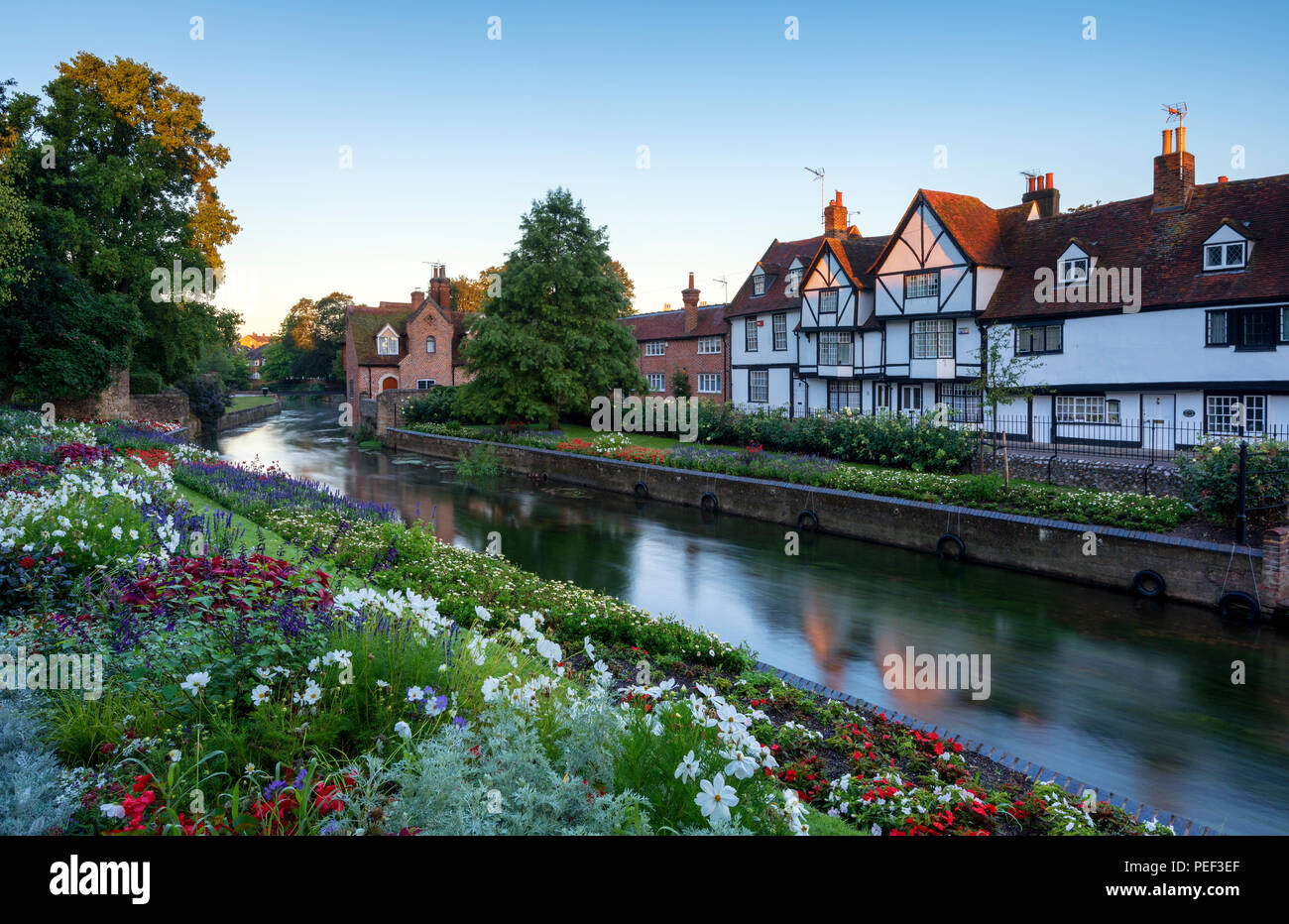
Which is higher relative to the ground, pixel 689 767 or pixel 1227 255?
pixel 1227 255

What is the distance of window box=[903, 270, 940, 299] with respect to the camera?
1335 inches

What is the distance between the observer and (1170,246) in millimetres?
28188

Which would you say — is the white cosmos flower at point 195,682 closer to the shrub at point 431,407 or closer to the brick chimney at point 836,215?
the brick chimney at point 836,215

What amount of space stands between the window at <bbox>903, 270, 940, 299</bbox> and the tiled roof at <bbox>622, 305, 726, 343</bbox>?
14551mm

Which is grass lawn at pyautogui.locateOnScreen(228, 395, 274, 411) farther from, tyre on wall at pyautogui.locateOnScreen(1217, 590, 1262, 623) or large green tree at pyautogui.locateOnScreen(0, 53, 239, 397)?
tyre on wall at pyautogui.locateOnScreen(1217, 590, 1262, 623)

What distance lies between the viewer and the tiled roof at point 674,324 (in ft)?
163

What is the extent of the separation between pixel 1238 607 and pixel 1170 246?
18.3 meters

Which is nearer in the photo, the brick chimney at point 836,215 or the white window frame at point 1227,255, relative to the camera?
the white window frame at point 1227,255

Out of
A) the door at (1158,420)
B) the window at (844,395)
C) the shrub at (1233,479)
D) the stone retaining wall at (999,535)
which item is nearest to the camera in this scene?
the stone retaining wall at (999,535)

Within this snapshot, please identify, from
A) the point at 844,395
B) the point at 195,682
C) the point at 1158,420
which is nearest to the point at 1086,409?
the point at 1158,420

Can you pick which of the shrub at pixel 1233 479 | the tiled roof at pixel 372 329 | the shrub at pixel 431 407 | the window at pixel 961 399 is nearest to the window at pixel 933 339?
the window at pixel 961 399

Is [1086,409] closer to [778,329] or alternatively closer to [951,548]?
[951,548]

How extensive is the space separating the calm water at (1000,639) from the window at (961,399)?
1320 centimetres
